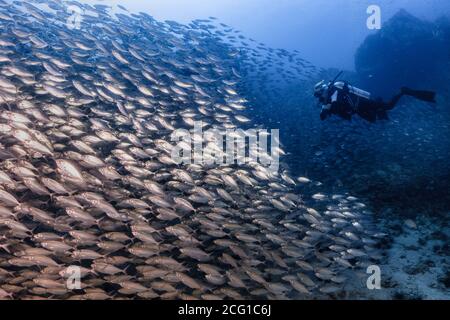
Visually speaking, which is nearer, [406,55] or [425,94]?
[425,94]

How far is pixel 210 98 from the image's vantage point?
1057 centimetres

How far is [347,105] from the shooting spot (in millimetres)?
9789

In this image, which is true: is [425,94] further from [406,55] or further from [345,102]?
[406,55]

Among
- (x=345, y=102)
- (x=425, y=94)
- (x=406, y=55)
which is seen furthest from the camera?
(x=406, y=55)

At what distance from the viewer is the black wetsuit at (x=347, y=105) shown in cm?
941

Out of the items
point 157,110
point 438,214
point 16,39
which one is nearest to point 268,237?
point 157,110

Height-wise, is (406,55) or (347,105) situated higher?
→ (406,55)

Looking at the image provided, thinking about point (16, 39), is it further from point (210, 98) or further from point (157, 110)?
point (210, 98)

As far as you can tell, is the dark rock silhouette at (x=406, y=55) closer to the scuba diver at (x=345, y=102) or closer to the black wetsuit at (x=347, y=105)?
the scuba diver at (x=345, y=102)

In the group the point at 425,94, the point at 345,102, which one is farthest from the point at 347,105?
the point at 425,94

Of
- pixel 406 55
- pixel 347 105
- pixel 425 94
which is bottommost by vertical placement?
pixel 347 105

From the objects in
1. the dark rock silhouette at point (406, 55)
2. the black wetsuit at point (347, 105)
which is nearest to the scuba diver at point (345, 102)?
the black wetsuit at point (347, 105)

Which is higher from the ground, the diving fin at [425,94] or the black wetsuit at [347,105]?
the diving fin at [425,94]
